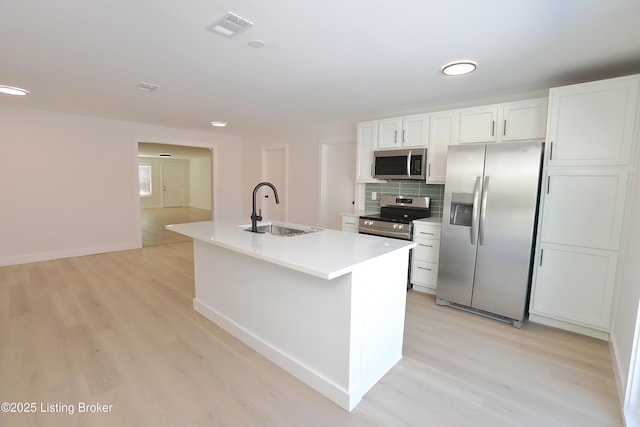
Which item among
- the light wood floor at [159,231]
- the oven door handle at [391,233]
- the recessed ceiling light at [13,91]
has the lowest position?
the light wood floor at [159,231]

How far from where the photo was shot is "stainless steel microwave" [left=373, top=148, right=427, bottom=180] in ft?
11.4

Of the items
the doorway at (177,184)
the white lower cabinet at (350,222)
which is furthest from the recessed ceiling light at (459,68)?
the doorway at (177,184)

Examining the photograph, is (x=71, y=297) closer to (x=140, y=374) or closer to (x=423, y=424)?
(x=140, y=374)

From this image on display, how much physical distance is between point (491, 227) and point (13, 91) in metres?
5.17

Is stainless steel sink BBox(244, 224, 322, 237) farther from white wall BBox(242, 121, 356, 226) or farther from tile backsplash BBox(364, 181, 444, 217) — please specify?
white wall BBox(242, 121, 356, 226)

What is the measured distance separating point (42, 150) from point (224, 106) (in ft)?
9.56

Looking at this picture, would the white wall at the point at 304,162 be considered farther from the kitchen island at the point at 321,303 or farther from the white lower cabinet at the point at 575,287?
the white lower cabinet at the point at 575,287

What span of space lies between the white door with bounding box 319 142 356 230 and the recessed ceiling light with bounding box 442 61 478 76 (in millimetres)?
2104

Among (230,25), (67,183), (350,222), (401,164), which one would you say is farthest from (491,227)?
(67,183)

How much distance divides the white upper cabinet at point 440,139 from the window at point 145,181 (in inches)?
457

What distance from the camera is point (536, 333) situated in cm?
260

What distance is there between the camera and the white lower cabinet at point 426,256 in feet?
10.9

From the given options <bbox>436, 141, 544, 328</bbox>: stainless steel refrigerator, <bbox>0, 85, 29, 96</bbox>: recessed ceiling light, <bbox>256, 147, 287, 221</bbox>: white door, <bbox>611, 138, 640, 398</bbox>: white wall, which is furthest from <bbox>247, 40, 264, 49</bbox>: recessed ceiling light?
<bbox>256, 147, 287, 221</bbox>: white door

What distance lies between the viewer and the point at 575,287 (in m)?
2.54
